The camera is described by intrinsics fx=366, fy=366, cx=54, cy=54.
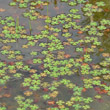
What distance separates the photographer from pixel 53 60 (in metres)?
7.97

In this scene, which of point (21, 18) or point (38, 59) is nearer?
point (38, 59)

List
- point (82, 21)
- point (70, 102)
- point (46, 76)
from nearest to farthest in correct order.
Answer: point (70, 102) → point (46, 76) → point (82, 21)

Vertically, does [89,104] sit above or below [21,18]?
Result: below

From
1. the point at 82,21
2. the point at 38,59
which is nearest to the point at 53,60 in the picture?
the point at 38,59

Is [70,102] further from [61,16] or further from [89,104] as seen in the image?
[61,16]

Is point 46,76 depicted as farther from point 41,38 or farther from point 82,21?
point 82,21

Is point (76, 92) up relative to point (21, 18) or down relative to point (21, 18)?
down

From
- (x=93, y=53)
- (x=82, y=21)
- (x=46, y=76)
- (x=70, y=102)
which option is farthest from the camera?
(x=82, y=21)

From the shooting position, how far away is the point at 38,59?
7.95 metres

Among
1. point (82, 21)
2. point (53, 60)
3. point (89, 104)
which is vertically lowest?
point (89, 104)

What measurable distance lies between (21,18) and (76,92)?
2771 millimetres

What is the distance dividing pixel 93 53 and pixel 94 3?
1.97 meters

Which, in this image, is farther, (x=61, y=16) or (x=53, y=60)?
(x=61, y=16)

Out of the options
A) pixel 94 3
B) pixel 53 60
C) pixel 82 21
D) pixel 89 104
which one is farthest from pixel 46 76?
pixel 94 3
